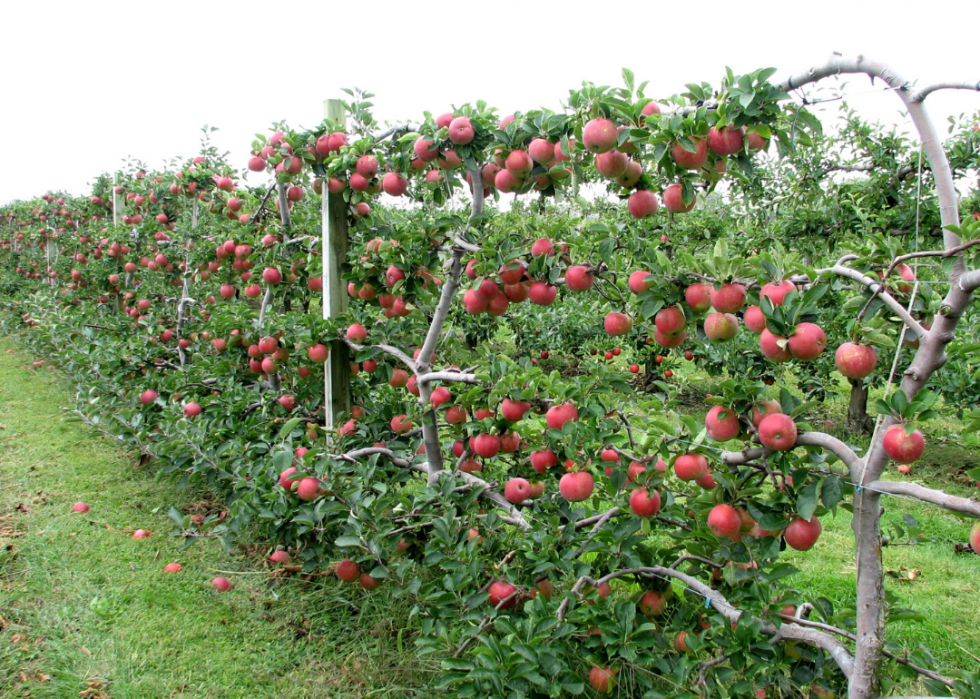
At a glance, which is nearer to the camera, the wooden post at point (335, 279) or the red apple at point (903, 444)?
the red apple at point (903, 444)

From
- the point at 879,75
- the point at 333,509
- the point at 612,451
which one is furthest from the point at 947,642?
the point at 333,509

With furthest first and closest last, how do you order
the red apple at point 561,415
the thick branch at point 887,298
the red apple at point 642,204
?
1. the red apple at point 561,415
2. the red apple at point 642,204
3. the thick branch at point 887,298

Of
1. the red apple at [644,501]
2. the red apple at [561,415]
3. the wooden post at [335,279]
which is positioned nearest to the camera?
the red apple at [644,501]

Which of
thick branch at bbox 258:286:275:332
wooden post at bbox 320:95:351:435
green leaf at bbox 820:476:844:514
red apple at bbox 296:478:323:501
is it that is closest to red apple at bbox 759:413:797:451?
green leaf at bbox 820:476:844:514

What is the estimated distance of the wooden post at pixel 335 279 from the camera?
2.95 meters

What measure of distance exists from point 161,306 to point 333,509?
441cm

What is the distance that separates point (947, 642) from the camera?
240 cm

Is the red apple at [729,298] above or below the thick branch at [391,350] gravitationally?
above

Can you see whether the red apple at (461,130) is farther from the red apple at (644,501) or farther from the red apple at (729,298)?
the red apple at (644,501)

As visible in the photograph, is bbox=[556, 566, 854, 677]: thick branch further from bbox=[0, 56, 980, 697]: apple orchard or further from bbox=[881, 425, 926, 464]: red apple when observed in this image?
bbox=[881, 425, 926, 464]: red apple

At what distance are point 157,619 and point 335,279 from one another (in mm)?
1588

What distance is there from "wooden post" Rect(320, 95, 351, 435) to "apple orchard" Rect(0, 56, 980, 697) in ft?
0.05

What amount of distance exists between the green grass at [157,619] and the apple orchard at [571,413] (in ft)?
0.44

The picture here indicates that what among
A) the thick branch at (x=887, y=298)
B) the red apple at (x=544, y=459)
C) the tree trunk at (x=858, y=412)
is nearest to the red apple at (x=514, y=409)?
the red apple at (x=544, y=459)
